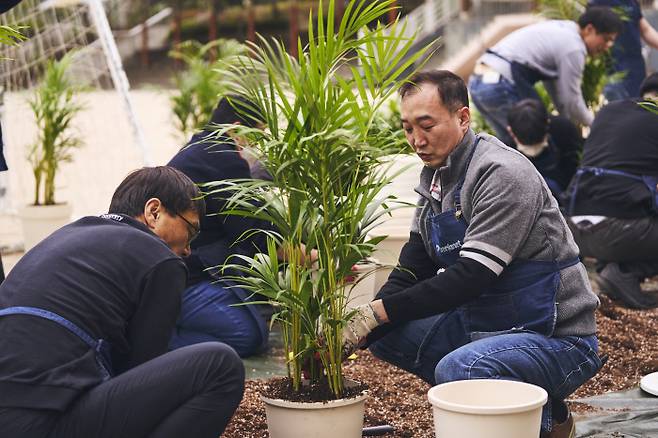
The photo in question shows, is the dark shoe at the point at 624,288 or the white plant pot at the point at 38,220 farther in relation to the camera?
the white plant pot at the point at 38,220

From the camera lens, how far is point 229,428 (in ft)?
13.1

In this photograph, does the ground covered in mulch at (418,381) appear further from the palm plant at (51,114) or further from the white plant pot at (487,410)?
the palm plant at (51,114)

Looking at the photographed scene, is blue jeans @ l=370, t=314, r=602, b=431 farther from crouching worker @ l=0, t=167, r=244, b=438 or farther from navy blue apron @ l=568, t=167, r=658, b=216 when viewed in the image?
navy blue apron @ l=568, t=167, r=658, b=216

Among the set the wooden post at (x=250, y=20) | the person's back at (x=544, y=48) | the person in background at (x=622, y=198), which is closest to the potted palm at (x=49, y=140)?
the person's back at (x=544, y=48)

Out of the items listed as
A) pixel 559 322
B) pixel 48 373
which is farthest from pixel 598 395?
pixel 48 373

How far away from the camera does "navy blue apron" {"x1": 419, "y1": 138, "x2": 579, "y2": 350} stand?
354cm

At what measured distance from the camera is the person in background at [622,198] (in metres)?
5.83

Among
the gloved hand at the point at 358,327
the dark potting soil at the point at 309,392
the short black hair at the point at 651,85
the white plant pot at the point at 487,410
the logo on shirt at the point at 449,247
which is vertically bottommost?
the dark potting soil at the point at 309,392

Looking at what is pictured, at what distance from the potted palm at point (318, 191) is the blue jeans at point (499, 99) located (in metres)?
3.69

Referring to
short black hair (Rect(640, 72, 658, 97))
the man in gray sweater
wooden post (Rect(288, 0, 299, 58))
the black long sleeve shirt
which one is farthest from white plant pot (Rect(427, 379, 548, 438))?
wooden post (Rect(288, 0, 299, 58))

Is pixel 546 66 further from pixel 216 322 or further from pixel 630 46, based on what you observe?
pixel 216 322

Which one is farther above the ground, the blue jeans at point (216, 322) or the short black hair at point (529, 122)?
the short black hair at point (529, 122)

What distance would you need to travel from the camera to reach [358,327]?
11.8 feet

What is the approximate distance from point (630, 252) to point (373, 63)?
114 inches
